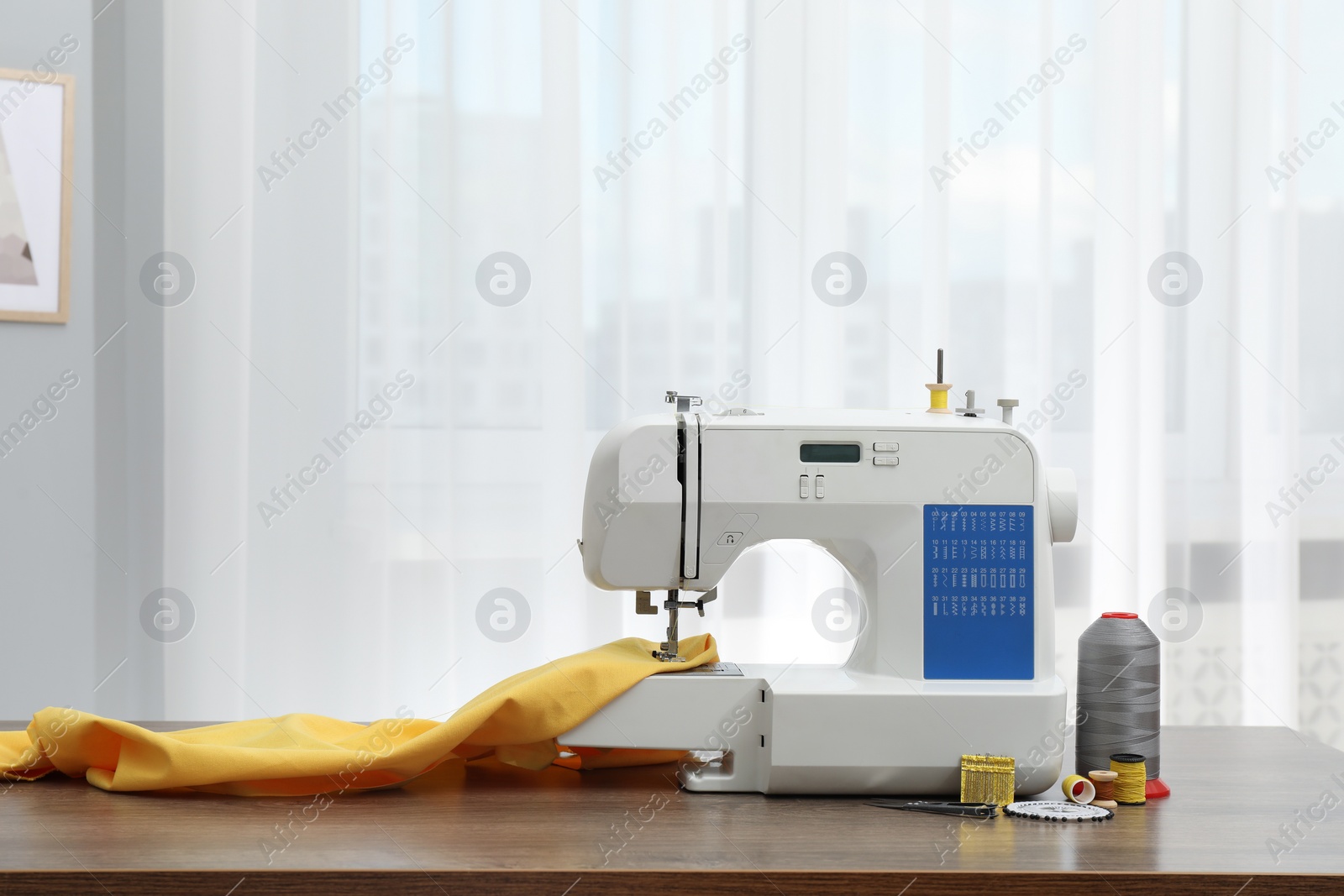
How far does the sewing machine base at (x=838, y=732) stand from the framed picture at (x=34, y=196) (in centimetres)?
178

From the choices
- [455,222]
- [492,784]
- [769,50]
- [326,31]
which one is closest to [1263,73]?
[769,50]

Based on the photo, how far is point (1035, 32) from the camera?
2.45 m

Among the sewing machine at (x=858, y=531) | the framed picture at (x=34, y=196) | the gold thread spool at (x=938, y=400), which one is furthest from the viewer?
the framed picture at (x=34, y=196)

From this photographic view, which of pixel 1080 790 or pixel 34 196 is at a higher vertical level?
pixel 34 196

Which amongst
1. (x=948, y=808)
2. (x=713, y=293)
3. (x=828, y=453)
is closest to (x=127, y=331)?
(x=713, y=293)

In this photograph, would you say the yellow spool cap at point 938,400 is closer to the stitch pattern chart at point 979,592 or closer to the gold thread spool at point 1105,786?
the stitch pattern chart at point 979,592

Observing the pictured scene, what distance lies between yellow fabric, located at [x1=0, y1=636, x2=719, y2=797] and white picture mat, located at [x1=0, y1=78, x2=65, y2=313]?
4.35ft

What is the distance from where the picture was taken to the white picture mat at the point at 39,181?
2330mm

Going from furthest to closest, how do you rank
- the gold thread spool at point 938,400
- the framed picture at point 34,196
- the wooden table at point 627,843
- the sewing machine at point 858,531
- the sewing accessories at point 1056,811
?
1. the framed picture at point 34,196
2. the gold thread spool at point 938,400
3. the sewing machine at point 858,531
4. the sewing accessories at point 1056,811
5. the wooden table at point 627,843

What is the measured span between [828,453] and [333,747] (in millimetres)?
668

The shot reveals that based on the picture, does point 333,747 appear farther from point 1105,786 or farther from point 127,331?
point 127,331

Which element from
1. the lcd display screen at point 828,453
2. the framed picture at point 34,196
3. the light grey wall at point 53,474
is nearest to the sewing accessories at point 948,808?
the lcd display screen at point 828,453

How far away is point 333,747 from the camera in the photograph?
48.7 inches

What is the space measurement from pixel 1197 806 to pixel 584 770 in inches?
27.3
